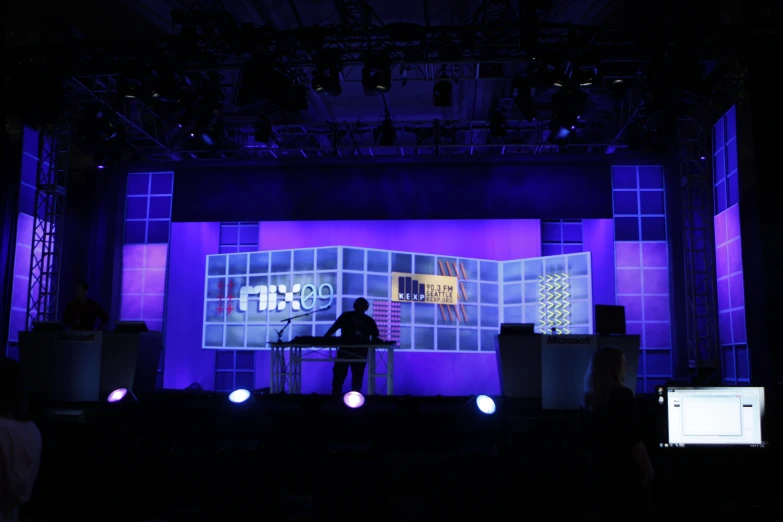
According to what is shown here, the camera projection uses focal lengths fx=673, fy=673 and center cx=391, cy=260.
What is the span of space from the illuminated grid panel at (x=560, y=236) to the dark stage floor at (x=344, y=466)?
6.57m

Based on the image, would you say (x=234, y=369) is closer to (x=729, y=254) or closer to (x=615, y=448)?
(x=729, y=254)

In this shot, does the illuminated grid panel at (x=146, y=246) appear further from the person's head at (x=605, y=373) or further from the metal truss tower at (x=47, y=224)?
the person's head at (x=605, y=373)

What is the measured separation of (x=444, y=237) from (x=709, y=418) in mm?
7683

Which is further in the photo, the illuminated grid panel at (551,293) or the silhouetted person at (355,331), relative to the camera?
the illuminated grid panel at (551,293)

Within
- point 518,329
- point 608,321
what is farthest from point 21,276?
point 608,321

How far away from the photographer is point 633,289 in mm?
11133

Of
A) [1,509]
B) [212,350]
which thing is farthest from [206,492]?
[212,350]

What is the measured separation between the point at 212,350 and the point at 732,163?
28.1ft

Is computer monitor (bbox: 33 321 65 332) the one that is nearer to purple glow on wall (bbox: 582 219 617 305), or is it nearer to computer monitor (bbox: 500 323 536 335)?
computer monitor (bbox: 500 323 536 335)

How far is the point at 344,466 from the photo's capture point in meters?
3.78

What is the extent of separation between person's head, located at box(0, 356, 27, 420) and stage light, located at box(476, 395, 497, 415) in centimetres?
259

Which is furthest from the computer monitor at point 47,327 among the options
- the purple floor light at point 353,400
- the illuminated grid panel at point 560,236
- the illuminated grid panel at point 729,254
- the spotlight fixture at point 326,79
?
the illuminated grid panel at point 729,254

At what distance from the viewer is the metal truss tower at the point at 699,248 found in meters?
9.56

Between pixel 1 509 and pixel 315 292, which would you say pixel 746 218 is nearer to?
pixel 315 292
